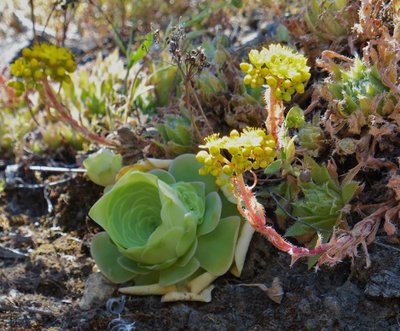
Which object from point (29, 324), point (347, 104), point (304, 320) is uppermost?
point (347, 104)

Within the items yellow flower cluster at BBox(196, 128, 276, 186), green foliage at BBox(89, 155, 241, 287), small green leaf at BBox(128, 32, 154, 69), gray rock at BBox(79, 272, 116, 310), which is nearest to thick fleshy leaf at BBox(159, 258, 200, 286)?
green foliage at BBox(89, 155, 241, 287)

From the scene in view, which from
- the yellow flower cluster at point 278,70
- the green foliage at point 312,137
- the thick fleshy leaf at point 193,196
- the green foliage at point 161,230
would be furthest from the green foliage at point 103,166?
the yellow flower cluster at point 278,70

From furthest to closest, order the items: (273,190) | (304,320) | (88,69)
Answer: (88,69)
(273,190)
(304,320)

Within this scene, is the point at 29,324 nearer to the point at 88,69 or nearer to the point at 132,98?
the point at 132,98

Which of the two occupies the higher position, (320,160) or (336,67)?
(336,67)

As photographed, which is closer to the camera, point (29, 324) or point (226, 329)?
point (226, 329)

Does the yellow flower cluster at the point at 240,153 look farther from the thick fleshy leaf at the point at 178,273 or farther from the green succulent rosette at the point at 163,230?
the thick fleshy leaf at the point at 178,273

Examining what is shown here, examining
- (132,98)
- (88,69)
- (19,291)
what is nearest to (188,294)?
(19,291)

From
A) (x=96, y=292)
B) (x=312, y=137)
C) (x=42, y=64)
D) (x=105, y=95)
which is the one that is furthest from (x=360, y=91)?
(x=105, y=95)
